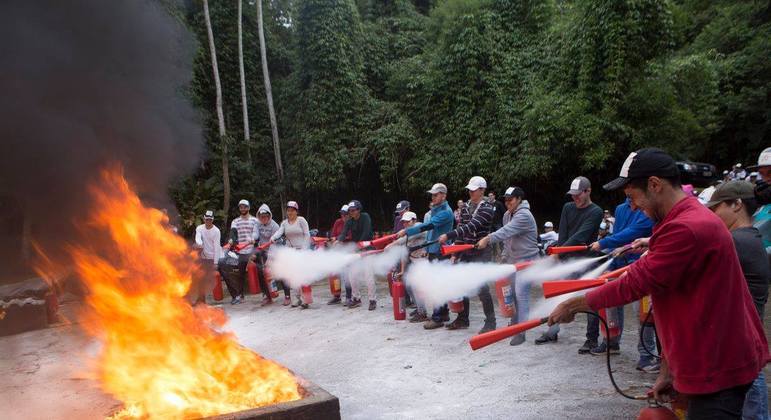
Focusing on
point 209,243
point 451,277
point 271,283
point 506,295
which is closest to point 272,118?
point 209,243

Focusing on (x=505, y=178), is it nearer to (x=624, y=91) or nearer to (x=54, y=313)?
(x=624, y=91)

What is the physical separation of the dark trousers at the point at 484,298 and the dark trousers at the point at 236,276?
514 cm

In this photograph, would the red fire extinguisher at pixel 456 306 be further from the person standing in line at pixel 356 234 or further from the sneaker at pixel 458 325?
the person standing in line at pixel 356 234

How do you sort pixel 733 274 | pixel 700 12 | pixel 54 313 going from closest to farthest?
pixel 733 274
pixel 54 313
pixel 700 12

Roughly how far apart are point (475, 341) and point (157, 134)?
407cm

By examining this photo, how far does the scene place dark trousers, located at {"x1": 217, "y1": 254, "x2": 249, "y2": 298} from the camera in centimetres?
1105

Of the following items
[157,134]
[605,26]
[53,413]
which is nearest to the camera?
[53,413]

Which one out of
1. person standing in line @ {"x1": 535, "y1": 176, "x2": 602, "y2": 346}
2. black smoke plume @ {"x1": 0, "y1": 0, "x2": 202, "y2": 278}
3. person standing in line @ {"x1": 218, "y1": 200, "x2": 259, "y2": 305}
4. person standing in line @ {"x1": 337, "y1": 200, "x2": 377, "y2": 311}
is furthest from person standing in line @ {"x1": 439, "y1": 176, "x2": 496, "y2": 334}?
person standing in line @ {"x1": 218, "y1": 200, "x2": 259, "y2": 305}

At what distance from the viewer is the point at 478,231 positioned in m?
7.26

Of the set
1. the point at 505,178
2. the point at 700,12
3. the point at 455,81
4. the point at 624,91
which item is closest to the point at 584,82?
the point at 624,91

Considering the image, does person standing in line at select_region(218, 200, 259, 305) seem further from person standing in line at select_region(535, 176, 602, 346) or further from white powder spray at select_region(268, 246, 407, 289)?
person standing in line at select_region(535, 176, 602, 346)

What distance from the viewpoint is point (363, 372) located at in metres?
6.26

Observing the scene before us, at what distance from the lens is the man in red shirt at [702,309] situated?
2.32 metres

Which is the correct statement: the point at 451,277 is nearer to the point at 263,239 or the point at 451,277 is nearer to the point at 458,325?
the point at 458,325
